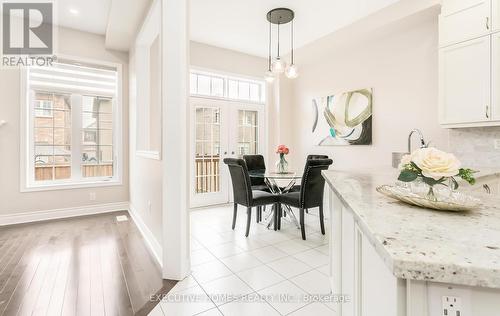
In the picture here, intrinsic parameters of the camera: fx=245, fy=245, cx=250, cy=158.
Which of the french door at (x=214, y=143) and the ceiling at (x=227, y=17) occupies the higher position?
the ceiling at (x=227, y=17)

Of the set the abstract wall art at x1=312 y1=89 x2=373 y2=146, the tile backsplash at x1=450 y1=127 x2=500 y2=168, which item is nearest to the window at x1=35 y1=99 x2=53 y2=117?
the abstract wall art at x1=312 y1=89 x2=373 y2=146

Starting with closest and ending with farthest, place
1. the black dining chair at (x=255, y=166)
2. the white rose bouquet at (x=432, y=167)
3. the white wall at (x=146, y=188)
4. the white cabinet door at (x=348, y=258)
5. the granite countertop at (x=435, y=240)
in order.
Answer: the granite countertop at (x=435, y=240)
the white rose bouquet at (x=432, y=167)
the white cabinet door at (x=348, y=258)
the white wall at (x=146, y=188)
the black dining chair at (x=255, y=166)

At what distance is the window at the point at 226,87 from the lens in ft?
15.3

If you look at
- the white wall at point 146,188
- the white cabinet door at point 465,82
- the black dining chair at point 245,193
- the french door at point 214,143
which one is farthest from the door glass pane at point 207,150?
the white cabinet door at point 465,82

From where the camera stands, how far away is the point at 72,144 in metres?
4.10

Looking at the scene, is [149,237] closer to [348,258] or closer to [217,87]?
[348,258]

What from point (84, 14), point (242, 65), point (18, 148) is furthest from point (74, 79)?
point (242, 65)

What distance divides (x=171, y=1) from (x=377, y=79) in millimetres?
3185

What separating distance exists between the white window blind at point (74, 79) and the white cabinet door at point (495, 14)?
5218 mm

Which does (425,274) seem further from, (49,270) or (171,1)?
(49,270)

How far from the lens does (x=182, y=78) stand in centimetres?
211

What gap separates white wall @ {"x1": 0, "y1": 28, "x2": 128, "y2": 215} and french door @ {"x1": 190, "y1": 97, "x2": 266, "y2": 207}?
1299 millimetres

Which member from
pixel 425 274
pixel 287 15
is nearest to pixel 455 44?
pixel 287 15

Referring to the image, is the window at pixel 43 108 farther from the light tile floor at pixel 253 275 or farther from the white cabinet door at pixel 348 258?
the white cabinet door at pixel 348 258
